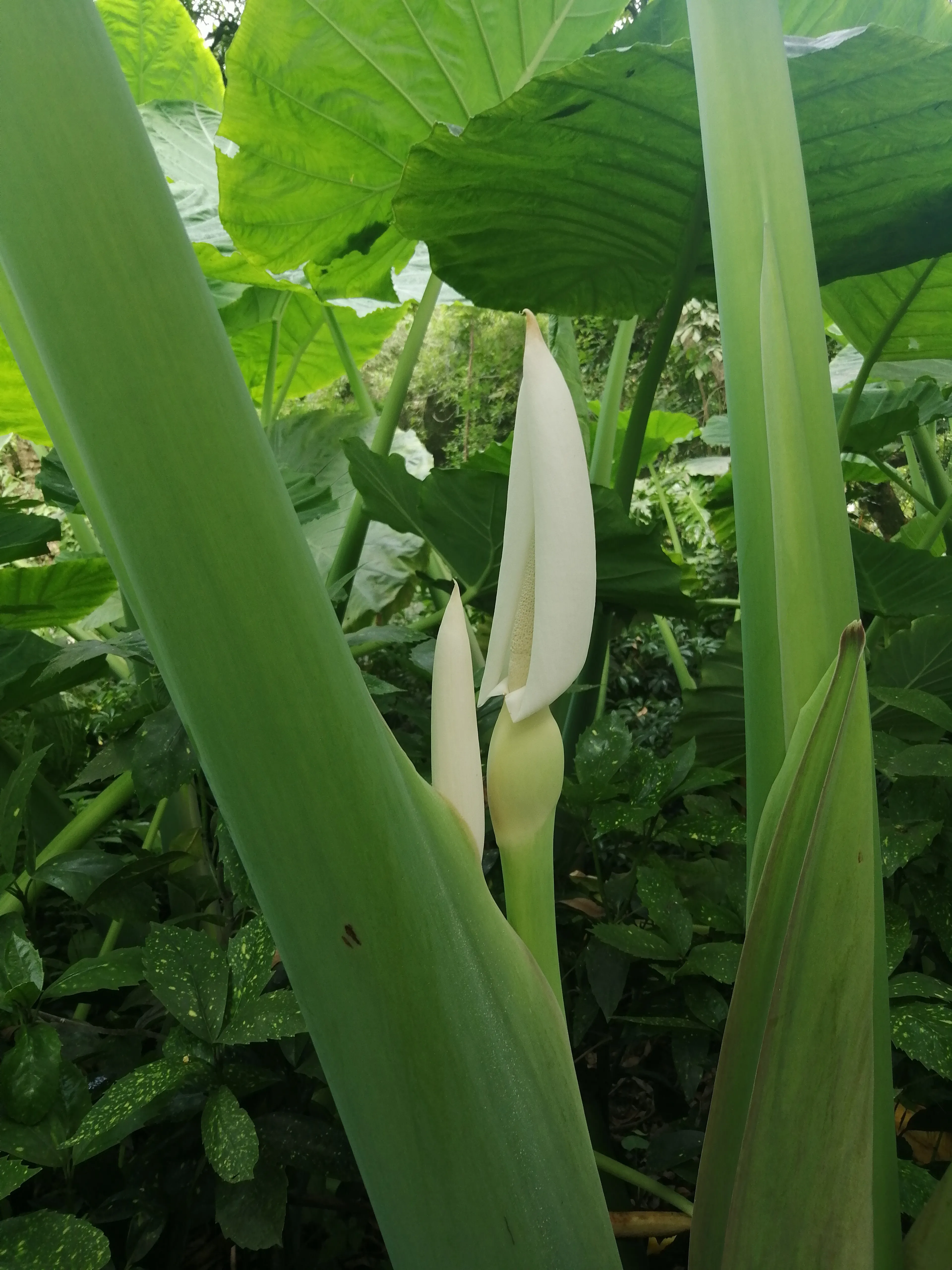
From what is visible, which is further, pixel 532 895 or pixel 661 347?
pixel 661 347

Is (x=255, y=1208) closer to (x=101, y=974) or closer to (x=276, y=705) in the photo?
(x=101, y=974)

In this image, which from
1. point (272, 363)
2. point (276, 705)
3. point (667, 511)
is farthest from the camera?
point (667, 511)

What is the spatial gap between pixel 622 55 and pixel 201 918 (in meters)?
0.61

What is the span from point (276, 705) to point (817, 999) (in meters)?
0.19

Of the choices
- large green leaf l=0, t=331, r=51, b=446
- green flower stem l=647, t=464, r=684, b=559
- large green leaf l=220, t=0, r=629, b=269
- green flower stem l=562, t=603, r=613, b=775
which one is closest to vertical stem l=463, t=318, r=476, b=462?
green flower stem l=647, t=464, r=684, b=559

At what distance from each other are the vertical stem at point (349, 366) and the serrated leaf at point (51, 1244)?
2.96 ft

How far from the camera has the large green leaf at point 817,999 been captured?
26 cm

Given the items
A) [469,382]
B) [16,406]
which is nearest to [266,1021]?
[16,406]

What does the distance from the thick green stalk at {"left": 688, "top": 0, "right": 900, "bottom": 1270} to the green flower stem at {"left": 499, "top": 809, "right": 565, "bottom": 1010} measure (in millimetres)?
65

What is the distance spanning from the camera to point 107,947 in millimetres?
570

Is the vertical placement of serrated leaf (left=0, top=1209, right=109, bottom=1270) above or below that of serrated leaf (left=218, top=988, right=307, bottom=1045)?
below

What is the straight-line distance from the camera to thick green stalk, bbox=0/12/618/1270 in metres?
0.21

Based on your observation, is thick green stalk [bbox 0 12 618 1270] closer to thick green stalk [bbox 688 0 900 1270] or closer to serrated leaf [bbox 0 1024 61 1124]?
thick green stalk [bbox 688 0 900 1270]

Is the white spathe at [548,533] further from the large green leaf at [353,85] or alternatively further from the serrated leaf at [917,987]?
the large green leaf at [353,85]
